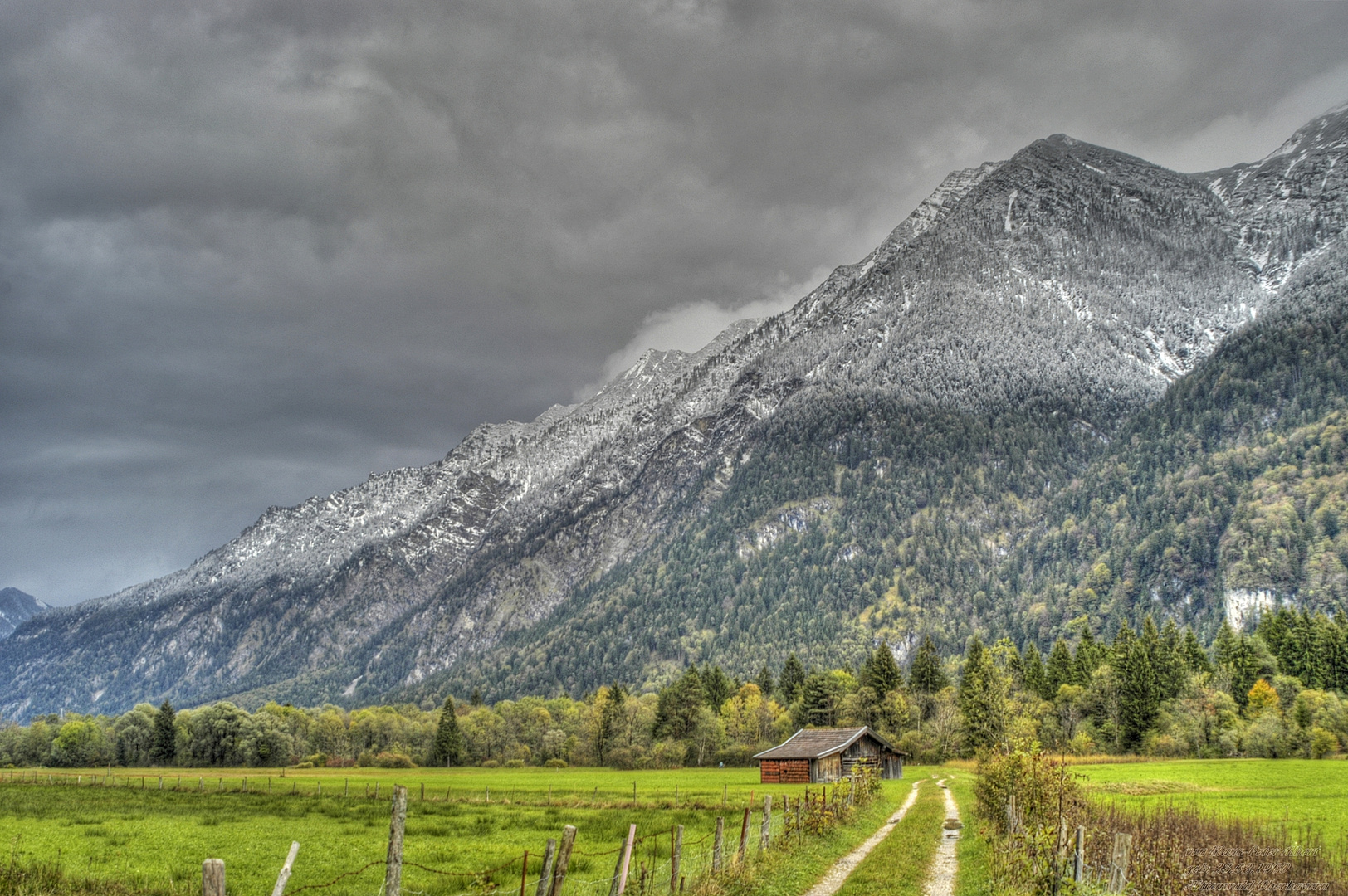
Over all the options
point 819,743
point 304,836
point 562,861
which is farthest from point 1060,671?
point 562,861

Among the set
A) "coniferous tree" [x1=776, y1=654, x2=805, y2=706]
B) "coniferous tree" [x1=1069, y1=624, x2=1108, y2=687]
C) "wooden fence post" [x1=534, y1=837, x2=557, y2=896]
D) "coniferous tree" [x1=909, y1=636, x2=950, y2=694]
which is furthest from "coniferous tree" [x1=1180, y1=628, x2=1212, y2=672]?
"wooden fence post" [x1=534, y1=837, x2=557, y2=896]

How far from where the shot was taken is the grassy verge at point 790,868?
62.1 feet

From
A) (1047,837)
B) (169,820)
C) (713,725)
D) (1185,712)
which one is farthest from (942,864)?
(713,725)

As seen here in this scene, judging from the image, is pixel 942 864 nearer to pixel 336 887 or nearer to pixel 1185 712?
pixel 336 887

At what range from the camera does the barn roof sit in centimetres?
7462

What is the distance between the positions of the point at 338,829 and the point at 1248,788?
179ft

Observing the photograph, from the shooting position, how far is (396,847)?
12234 millimetres

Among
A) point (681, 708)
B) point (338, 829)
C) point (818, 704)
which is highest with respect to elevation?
point (338, 829)

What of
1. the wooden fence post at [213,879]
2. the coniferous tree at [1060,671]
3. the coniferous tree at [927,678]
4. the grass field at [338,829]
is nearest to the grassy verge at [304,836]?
the grass field at [338,829]

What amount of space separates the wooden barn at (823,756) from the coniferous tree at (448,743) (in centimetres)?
6798

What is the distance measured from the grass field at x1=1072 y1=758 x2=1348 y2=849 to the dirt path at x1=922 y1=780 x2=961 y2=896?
406 inches

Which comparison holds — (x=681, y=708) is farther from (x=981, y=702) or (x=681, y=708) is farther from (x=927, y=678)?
(x=981, y=702)

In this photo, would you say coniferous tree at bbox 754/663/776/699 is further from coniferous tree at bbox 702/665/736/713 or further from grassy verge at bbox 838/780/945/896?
grassy verge at bbox 838/780/945/896

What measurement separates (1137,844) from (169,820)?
4331 centimetres
